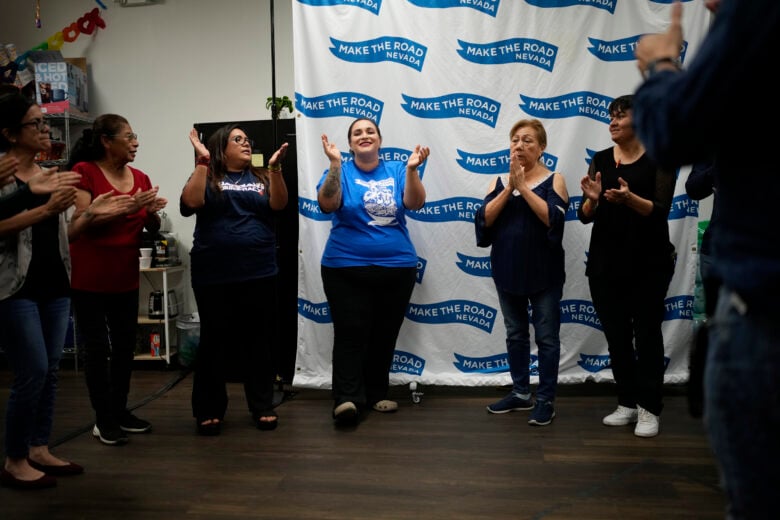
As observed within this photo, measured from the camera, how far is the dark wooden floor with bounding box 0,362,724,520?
82.4 inches

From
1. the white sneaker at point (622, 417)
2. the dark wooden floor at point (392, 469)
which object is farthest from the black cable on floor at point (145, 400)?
the white sneaker at point (622, 417)

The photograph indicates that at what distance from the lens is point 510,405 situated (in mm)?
3197

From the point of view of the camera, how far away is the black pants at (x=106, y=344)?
2.64 m

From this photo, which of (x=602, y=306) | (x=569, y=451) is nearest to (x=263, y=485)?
(x=569, y=451)

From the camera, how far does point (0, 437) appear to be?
2842 mm

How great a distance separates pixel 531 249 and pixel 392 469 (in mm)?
1218

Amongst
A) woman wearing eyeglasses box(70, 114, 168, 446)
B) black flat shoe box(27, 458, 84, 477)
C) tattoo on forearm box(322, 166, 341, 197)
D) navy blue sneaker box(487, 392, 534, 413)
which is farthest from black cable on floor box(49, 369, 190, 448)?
navy blue sneaker box(487, 392, 534, 413)

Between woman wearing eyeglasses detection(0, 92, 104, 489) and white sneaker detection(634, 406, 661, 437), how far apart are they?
7.74ft

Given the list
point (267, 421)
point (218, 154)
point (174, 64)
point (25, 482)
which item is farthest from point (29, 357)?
point (174, 64)

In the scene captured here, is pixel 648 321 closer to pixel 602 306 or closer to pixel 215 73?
pixel 602 306

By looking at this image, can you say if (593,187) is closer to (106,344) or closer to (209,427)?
(209,427)

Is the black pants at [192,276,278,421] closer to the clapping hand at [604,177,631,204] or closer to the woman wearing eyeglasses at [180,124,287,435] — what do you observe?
the woman wearing eyeglasses at [180,124,287,435]

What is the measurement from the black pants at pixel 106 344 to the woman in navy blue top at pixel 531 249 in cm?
169

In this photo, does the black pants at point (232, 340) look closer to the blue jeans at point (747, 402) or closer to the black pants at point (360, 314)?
the black pants at point (360, 314)
